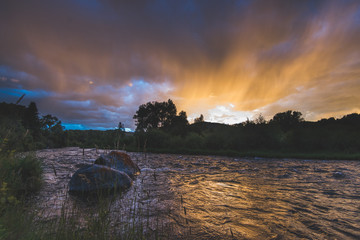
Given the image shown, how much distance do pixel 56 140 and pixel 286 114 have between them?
56127mm

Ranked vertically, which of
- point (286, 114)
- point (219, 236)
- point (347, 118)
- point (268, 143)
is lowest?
point (219, 236)

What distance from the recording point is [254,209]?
199 inches

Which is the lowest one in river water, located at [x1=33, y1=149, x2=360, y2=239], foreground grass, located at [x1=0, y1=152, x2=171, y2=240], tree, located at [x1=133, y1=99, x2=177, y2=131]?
river water, located at [x1=33, y1=149, x2=360, y2=239]

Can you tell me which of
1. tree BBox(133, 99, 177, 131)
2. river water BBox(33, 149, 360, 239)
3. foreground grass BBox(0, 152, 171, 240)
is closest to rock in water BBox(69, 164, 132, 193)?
river water BBox(33, 149, 360, 239)

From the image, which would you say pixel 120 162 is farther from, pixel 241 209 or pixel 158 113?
pixel 158 113

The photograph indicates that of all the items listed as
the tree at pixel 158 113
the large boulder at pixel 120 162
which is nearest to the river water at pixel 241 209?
the large boulder at pixel 120 162

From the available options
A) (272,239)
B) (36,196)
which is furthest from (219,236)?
(36,196)

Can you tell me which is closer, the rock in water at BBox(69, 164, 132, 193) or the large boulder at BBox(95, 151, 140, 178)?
the rock in water at BBox(69, 164, 132, 193)

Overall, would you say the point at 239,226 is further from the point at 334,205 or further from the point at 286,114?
the point at 286,114

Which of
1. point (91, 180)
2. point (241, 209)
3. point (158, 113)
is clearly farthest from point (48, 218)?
point (158, 113)

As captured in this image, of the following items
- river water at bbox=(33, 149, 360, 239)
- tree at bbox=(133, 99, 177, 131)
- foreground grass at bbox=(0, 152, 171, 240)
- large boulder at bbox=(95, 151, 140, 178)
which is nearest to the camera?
foreground grass at bbox=(0, 152, 171, 240)

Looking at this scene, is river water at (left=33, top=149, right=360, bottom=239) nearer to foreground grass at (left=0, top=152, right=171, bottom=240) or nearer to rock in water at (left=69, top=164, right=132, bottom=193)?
foreground grass at (left=0, top=152, right=171, bottom=240)

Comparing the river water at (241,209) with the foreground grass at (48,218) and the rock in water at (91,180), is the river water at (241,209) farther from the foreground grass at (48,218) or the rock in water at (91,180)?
the rock in water at (91,180)

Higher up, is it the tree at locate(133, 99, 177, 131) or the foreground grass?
the tree at locate(133, 99, 177, 131)
